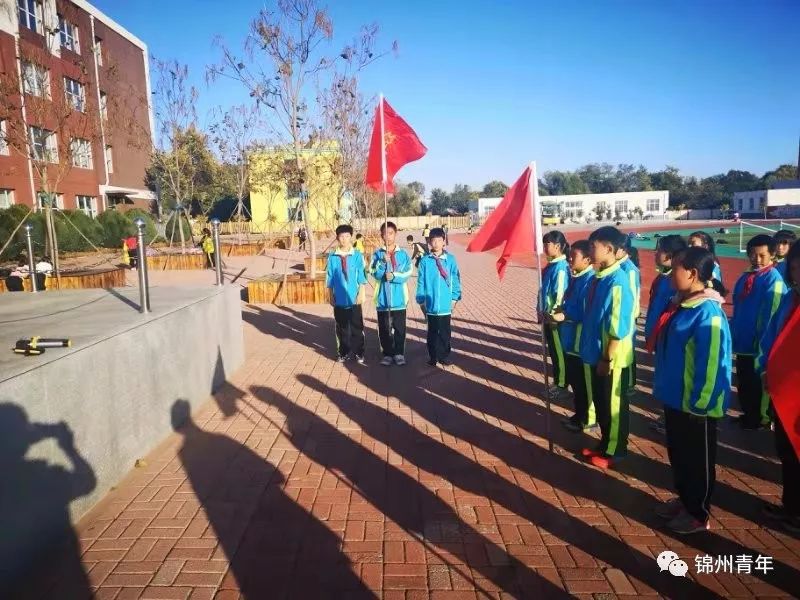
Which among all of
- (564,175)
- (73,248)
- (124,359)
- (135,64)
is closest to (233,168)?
(73,248)

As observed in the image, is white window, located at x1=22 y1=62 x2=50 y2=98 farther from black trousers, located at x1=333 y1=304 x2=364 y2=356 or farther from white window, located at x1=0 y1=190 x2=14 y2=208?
black trousers, located at x1=333 y1=304 x2=364 y2=356

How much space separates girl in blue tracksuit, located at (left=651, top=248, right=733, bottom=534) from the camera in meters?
3.05

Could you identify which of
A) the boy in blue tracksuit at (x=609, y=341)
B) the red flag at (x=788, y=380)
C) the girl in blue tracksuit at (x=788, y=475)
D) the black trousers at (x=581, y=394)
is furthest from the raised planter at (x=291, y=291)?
the red flag at (x=788, y=380)

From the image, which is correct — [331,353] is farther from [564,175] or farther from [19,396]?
[564,175]

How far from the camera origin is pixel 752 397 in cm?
464

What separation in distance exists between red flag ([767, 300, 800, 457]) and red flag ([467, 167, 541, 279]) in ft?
5.81

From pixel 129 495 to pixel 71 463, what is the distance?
23.2 inches

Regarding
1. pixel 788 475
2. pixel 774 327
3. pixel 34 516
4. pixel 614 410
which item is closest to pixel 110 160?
pixel 34 516

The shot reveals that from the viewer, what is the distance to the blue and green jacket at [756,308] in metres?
4.50

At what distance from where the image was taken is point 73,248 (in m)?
22.2

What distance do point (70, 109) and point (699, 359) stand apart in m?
17.3

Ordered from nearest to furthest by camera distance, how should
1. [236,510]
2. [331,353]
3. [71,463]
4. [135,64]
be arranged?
[71,463], [236,510], [331,353], [135,64]

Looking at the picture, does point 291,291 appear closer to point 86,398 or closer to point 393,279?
point 393,279

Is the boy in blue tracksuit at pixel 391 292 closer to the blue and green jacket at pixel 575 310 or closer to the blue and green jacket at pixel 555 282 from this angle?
the blue and green jacket at pixel 555 282
